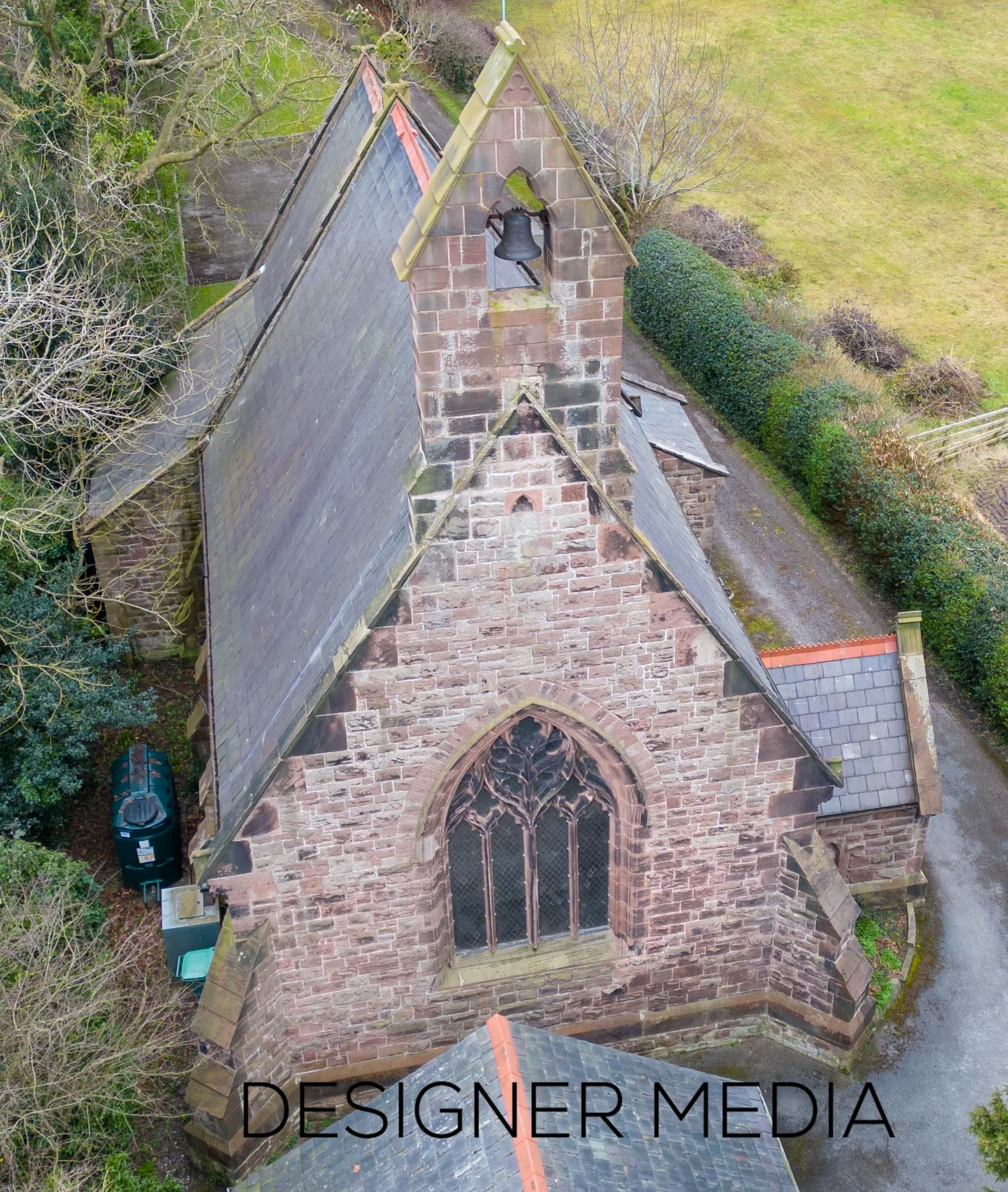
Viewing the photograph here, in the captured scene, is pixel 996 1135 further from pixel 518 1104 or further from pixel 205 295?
pixel 205 295

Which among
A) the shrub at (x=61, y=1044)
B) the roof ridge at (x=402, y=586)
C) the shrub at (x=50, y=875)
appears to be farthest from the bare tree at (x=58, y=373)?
the roof ridge at (x=402, y=586)

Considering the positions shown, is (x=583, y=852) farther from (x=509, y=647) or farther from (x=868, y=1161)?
(x=868, y=1161)

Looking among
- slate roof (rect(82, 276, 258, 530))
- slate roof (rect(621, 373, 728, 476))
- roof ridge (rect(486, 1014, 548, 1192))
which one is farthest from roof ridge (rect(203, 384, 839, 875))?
slate roof (rect(621, 373, 728, 476))

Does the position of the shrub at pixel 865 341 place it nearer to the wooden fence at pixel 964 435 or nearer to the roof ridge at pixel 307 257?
the wooden fence at pixel 964 435

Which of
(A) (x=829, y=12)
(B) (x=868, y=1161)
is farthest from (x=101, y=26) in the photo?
(A) (x=829, y=12)

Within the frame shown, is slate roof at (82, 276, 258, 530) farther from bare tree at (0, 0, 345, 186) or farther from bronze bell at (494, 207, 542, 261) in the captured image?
bronze bell at (494, 207, 542, 261)

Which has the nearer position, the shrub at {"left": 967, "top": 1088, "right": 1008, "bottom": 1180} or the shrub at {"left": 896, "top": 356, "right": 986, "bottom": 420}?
the shrub at {"left": 967, "top": 1088, "right": 1008, "bottom": 1180}
